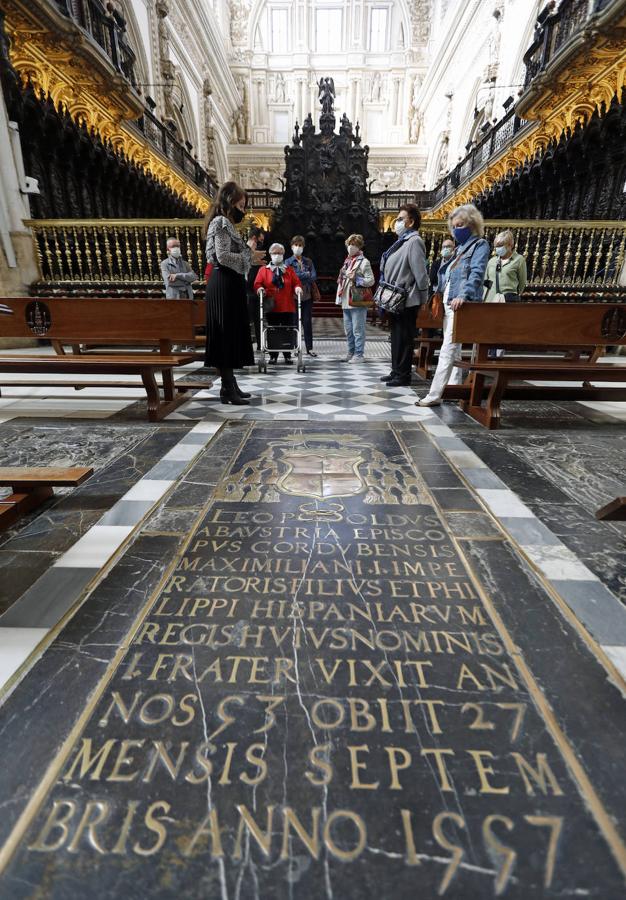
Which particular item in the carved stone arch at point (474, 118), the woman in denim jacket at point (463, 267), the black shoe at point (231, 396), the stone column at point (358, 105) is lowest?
the black shoe at point (231, 396)

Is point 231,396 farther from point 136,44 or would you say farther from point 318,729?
point 136,44

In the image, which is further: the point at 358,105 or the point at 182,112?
the point at 358,105

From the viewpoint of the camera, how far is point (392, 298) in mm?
4391

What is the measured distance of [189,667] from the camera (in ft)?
4.00

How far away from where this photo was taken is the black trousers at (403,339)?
457 cm

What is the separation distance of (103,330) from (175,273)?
2776 mm

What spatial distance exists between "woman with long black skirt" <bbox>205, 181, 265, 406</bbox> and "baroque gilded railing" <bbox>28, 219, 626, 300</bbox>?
4169mm

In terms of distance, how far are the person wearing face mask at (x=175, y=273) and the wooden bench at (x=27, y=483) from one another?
188 inches

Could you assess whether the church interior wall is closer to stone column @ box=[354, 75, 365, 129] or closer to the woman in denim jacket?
stone column @ box=[354, 75, 365, 129]

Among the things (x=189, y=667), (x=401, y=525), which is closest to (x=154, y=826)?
(x=189, y=667)

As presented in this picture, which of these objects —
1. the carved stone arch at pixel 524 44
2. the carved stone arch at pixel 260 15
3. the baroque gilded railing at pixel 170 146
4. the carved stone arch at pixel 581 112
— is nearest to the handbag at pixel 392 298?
the carved stone arch at pixel 581 112

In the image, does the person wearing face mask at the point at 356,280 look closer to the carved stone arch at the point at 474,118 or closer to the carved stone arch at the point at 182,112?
the carved stone arch at the point at 474,118

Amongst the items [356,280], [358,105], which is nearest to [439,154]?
[358,105]

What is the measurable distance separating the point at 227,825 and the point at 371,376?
193 inches
